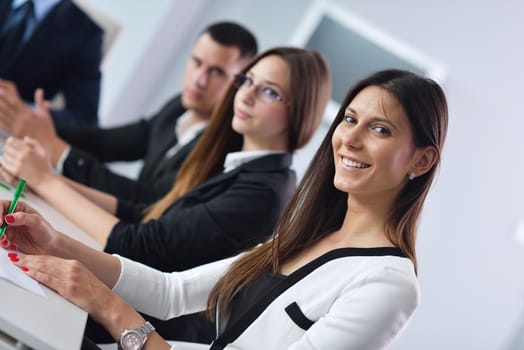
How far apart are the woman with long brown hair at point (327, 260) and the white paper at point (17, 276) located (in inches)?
0.7

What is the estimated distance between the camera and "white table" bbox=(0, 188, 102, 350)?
0.89m

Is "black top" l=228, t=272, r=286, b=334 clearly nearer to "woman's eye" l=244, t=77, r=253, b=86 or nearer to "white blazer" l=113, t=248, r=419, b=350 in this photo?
"white blazer" l=113, t=248, r=419, b=350

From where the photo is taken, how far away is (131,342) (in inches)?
46.1

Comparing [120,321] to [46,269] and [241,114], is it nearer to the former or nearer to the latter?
[46,269]

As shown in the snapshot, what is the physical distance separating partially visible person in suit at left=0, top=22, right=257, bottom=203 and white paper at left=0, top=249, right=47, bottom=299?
104cm

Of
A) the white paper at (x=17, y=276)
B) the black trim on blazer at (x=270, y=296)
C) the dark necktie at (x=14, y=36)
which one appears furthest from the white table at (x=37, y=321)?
the dark necktie at (x=14, y=36)

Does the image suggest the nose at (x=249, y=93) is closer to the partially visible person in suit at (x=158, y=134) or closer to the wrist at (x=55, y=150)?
the partially visible person in suit at (x=158, y=134)

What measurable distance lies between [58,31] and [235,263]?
157cm

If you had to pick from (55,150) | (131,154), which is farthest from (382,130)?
(131,154)

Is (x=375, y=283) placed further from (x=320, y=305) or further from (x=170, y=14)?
(x=170, y=14)

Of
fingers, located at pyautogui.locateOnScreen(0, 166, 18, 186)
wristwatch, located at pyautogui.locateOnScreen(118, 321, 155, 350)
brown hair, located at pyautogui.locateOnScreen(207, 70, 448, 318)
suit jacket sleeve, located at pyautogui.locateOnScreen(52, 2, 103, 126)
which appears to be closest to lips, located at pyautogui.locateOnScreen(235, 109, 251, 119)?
brown hair, located at pyautogui.locateOnScreen(207, 70, 448, 318)

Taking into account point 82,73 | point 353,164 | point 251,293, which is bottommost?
point 82,73

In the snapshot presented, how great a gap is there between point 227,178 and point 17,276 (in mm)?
870

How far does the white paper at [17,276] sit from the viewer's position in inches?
40.2
